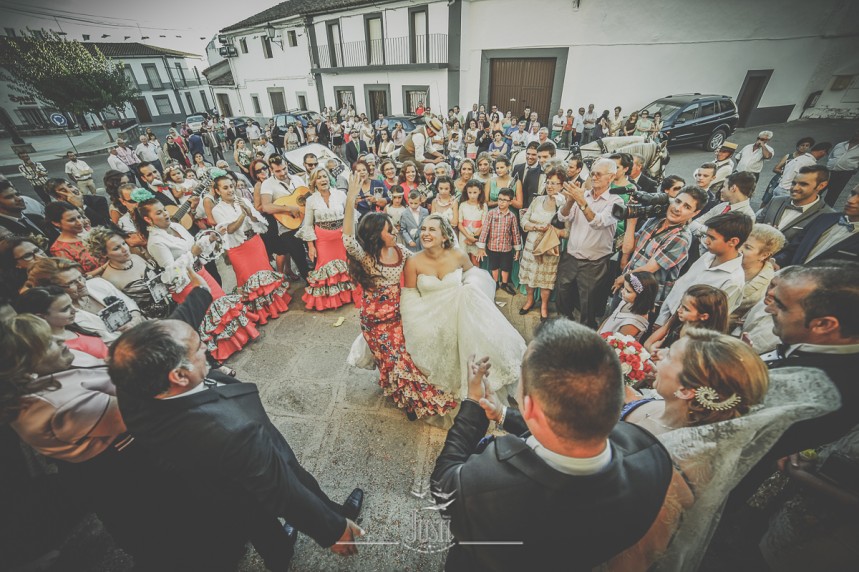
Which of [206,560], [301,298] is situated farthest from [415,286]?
[301,298]

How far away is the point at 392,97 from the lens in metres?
19.9

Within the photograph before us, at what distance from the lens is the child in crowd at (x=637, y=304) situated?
265 centimetres

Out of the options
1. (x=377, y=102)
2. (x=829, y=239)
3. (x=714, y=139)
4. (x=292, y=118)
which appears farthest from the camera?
(x=377, y=102)

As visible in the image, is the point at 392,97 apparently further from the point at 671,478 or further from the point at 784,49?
the point at 671,478


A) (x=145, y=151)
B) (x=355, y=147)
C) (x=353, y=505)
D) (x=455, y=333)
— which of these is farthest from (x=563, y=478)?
(x=145, y=151)

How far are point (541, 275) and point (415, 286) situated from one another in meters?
2.11

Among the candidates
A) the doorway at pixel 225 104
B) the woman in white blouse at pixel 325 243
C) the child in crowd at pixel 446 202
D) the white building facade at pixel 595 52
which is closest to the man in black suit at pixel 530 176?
the child in crowd at pixel 446 202

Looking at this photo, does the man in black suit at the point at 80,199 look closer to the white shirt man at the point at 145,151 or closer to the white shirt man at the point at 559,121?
the white shirt man at the point at 145,151

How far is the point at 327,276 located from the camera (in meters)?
4.64

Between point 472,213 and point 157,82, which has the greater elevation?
point 157,82

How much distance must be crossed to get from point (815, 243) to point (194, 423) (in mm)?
5390

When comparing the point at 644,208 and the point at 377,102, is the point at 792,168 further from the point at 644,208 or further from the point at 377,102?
the point at 377,102

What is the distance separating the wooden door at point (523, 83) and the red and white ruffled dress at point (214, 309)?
16.1 m

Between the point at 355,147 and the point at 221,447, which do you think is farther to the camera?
the point at 355,147
